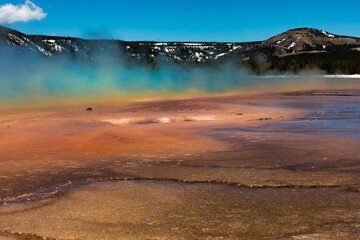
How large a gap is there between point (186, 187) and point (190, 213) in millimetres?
1093

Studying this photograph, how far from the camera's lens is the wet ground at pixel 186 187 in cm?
423

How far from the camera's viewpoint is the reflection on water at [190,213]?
409 centimetres

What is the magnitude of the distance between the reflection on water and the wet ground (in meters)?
0.01

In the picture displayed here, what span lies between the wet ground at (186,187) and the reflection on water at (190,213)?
12 millimetres

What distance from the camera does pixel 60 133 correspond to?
40.7ft

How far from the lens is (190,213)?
465 cm

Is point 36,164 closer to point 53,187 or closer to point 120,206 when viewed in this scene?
point 53,187

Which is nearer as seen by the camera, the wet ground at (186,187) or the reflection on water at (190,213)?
the reflection on water at (190,213)

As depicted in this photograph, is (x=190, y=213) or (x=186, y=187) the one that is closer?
(x=190, y=213)

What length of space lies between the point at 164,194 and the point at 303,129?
24.3ft

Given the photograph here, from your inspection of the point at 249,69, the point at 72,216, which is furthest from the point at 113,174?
the point at 249,69

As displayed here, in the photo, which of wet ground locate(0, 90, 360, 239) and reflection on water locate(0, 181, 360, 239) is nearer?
reflection on water locate(0, 181, 360, 239)

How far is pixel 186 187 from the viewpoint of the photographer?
226 inches

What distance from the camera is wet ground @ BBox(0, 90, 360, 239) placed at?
166 inches
